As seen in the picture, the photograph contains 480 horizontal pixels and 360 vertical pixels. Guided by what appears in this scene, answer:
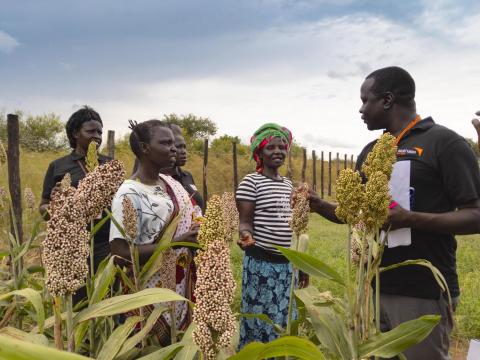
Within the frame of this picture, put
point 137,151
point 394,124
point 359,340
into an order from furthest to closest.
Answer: point 137,151 → point 394,124 → point 359,340

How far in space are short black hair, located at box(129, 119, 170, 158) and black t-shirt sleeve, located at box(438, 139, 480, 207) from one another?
126 cm

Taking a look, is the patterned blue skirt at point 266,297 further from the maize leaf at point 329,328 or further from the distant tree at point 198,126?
the distant tree at point 198,126

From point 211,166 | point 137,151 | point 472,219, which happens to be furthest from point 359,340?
point 211,166

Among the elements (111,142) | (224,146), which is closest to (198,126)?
(224,146)

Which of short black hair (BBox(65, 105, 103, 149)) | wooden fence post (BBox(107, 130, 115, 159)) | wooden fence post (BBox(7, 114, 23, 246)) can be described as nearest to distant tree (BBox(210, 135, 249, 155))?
wooden fence post (BBox(107, 130, 115, 159))

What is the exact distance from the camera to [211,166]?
17.4m

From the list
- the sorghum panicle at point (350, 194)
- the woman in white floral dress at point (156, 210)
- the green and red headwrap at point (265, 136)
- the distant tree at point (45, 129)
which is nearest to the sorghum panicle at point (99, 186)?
the sorghum panicle at point (350, 194)

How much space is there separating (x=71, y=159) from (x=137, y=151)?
917 mm

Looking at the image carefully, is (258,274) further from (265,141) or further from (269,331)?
(265,141)

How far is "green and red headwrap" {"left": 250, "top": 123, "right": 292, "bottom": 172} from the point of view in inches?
111

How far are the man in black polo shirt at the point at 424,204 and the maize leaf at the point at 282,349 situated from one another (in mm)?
803

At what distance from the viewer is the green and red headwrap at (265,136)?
2.82 metres

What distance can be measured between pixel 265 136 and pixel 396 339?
187cm

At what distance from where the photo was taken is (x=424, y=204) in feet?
5.43
